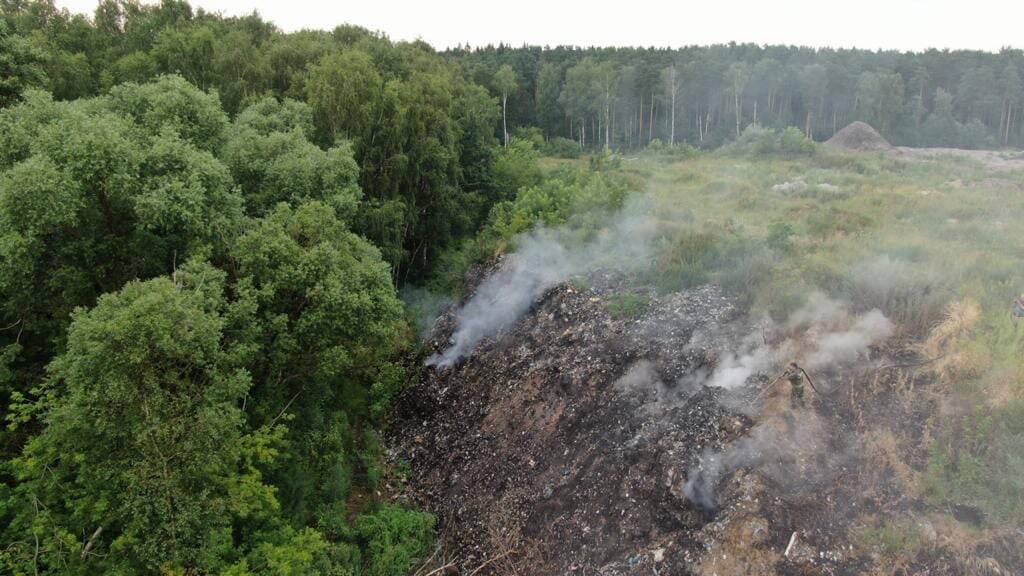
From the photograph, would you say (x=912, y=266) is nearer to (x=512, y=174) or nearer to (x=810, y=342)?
(x=810, y=342)

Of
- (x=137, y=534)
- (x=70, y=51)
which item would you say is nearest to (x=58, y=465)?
(x=137, y=534)

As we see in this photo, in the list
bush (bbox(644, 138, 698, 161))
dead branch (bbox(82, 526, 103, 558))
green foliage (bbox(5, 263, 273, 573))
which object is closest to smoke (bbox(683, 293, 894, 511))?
green foliage (bbox(5, 263, 273, 573))

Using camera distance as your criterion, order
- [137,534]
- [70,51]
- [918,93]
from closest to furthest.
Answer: [137,534], [70,51], [918,93]

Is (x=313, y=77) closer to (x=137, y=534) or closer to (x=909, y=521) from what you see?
(x=137, y=534)

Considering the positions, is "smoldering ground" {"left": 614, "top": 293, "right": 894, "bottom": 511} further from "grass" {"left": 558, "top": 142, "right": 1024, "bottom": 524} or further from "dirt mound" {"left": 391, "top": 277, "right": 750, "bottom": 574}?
"grass" {"left": 558, "top": 142, "right": 1024, "bottom": 524}

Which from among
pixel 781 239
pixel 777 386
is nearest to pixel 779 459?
pixel 777 386

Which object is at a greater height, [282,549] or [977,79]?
[977,79]
